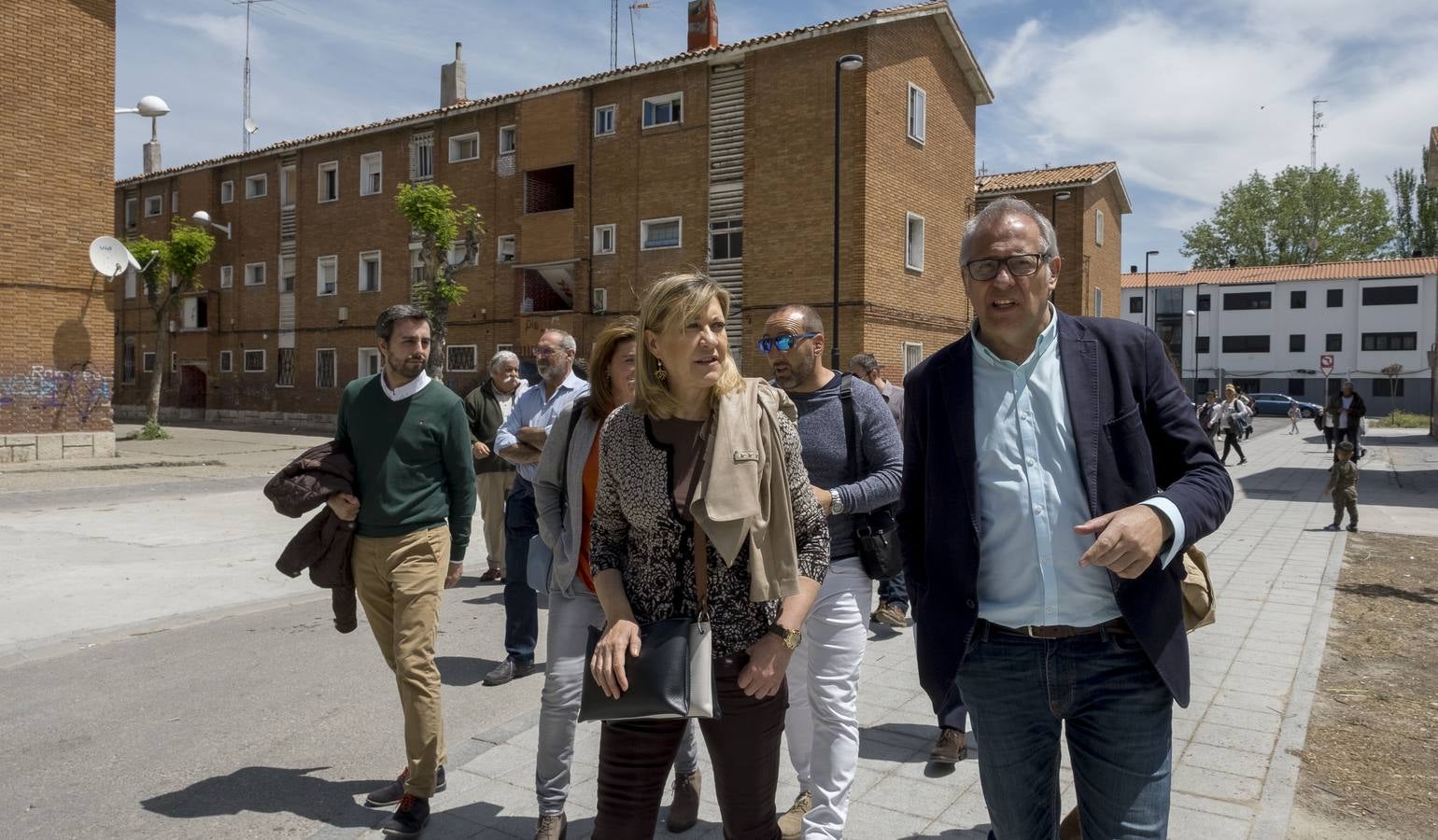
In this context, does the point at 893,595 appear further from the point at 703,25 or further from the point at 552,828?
the point at 703,25

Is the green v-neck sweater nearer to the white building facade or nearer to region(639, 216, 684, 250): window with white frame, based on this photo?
region(639, 216, 684, 250): window with white frame

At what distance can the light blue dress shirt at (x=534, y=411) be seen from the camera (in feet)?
17.7

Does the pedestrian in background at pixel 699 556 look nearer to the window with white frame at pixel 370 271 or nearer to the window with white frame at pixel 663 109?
the window with white frame at pixel 663 109

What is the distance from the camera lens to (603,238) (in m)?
28.5

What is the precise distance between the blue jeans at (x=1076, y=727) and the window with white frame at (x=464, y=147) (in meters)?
31.8

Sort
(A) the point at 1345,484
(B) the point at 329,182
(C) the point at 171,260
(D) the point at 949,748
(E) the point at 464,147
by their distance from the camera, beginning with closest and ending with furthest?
(D) the point at 949,748 → (A) the point at 1345,484 → (C) the point at 171,260 → (E) the point at 464,147 → (B) the point at 329,182

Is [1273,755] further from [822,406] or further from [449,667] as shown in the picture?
[449,667]

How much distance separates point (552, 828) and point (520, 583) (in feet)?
7.98

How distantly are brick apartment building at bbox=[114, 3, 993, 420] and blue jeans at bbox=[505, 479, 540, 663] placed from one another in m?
14.8

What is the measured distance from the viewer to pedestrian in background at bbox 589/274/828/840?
8.20 ft

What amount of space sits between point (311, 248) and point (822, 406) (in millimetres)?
36337

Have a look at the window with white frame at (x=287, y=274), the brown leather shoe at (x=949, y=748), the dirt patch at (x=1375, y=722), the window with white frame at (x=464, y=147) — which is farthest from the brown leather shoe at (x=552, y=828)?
the window with white frame at (x=287, y=274)

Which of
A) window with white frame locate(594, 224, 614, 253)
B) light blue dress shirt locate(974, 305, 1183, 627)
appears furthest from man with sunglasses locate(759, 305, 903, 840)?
window with white frame locate(594, 224, 614, 253)

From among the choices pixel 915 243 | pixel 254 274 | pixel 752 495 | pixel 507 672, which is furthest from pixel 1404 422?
pixel 752 495
